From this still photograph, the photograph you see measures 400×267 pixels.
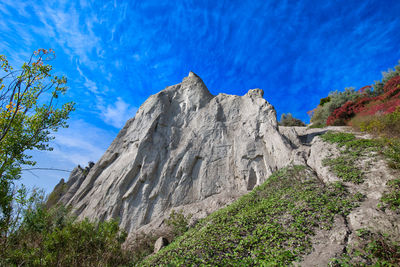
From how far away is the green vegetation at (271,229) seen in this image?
6.43 metres

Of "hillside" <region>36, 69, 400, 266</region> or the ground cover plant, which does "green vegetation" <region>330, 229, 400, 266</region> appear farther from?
the ground cover plant

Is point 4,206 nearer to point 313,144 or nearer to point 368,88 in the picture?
point 313,144

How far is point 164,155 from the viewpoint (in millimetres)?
19781

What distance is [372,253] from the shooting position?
210 inches

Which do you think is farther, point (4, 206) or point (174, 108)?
point (174, 108)

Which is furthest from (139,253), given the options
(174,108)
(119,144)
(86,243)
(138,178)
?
(174,108)

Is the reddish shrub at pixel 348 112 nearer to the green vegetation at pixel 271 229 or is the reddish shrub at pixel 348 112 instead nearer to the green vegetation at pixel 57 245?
the green vegetation at pixel 271 229

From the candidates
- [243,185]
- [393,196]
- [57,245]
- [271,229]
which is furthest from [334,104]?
[57,245]

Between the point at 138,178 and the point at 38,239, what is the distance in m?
11.1

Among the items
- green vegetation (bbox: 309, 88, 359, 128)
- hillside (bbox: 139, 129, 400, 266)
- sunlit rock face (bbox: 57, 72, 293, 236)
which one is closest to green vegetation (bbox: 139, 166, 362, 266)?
hillside (bbox: 139, 129, 400, 266)

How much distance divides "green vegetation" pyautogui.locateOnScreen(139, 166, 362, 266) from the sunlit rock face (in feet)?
17.7

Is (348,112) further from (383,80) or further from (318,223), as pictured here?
(318,223)

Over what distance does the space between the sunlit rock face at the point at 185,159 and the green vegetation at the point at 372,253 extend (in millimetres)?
9353

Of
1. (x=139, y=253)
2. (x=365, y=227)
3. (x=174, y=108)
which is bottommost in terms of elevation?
(x=139, y=253)
